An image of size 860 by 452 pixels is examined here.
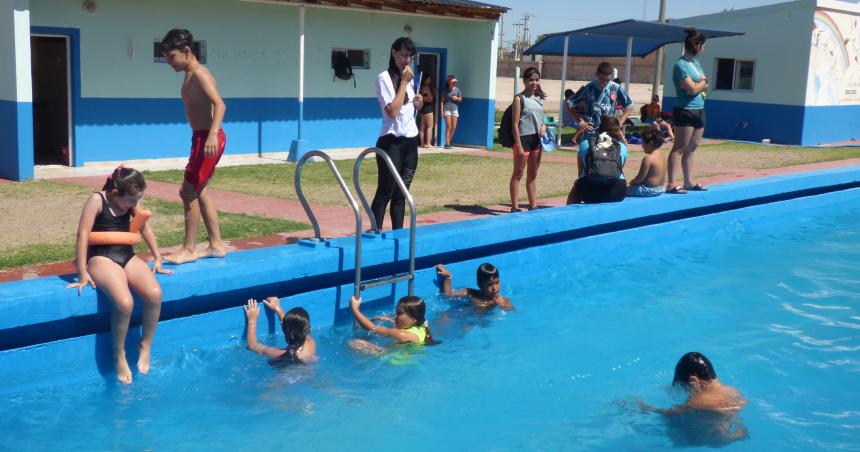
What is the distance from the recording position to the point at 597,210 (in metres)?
9.41

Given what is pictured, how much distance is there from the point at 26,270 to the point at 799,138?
20504 millimetres

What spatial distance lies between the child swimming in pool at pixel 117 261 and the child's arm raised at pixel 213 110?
853 millimetres

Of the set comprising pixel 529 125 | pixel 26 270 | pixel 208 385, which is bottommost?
pixel 208 385

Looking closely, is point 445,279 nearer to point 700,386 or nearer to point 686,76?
point 700,386

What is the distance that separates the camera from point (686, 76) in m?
9.77

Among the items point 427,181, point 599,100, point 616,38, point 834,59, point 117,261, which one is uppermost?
point 616,38

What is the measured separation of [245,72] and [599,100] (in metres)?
7.88

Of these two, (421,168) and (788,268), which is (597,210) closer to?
(788,268)

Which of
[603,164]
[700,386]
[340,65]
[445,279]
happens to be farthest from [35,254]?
[340,65]

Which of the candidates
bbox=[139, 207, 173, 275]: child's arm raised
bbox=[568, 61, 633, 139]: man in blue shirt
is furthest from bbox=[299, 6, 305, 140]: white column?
bbox=[139, 207, 173, 275]: child's arm raised

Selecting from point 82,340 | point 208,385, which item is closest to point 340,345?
point 208,385

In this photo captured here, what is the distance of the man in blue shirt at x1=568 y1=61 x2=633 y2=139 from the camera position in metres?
10.6

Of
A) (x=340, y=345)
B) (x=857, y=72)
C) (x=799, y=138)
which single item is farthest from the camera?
(x=857, y=72)

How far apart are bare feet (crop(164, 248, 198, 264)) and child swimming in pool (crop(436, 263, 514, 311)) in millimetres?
2315
